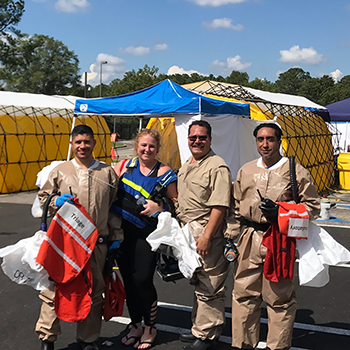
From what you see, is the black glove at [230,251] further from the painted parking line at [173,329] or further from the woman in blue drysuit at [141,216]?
the painted parking line at [173,329]

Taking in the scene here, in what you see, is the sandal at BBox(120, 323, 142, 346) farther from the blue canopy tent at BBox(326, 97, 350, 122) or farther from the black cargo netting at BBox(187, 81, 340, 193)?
the blue canopy tent at BBox(326, 97, 350, 122)

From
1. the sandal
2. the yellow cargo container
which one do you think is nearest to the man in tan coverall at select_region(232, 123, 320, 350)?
the sandal

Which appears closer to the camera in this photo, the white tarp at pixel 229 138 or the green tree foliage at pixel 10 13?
the white tarp at pixel 229 138

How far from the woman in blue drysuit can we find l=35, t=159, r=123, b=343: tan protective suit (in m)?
0.12

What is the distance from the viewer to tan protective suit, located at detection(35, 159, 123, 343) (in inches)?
122

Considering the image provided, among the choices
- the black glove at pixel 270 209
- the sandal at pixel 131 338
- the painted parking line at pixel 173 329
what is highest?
the black glove at pixel 270 209

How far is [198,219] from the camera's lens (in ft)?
10.5

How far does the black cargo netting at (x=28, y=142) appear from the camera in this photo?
12.8m

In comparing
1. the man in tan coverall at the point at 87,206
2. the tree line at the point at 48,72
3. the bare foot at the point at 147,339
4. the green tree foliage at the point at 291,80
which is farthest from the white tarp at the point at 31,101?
the green tree foliage at the point at 291,80

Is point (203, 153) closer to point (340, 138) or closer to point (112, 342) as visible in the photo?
point (112, 342)

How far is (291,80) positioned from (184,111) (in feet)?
247

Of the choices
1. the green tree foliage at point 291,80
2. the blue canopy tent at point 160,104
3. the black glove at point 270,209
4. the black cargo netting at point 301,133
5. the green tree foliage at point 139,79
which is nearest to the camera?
the black glove at point 270,209

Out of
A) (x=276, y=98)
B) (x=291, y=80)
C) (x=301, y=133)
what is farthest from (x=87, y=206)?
(x=291, y=80)

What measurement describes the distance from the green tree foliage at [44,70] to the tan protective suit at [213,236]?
4086cm
